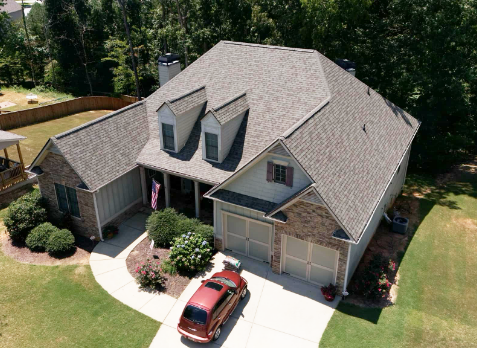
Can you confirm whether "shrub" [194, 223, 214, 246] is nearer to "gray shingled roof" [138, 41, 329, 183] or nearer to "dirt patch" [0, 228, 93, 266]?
"gray shingled roof" [138, 41, 329, 183]

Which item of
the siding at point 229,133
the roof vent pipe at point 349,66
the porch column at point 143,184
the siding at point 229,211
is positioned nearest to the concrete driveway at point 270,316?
the siding at point 229,211

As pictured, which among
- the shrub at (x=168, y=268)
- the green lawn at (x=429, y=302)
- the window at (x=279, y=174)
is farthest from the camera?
the shrub at (x=168, y=268)

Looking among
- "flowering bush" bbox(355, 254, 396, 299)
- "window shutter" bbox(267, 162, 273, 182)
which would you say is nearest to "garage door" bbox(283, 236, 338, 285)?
"flowering bush" bbox(355, 254, 396, 299)

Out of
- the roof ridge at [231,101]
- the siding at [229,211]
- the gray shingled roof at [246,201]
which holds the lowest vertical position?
the siding at [229,211]

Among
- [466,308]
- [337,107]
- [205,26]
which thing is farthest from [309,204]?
[205,26]

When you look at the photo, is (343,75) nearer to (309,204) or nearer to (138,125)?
(309,204)

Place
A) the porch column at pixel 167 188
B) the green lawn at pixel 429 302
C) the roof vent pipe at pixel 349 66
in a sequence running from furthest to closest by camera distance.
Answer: the roof vent pipe at pixel 349 66 < the porch column at pixel 167 188 < the green lawn at pixel 429 302

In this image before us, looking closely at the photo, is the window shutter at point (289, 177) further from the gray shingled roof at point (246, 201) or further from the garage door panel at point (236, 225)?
the garage door panel at point (236, 225)
